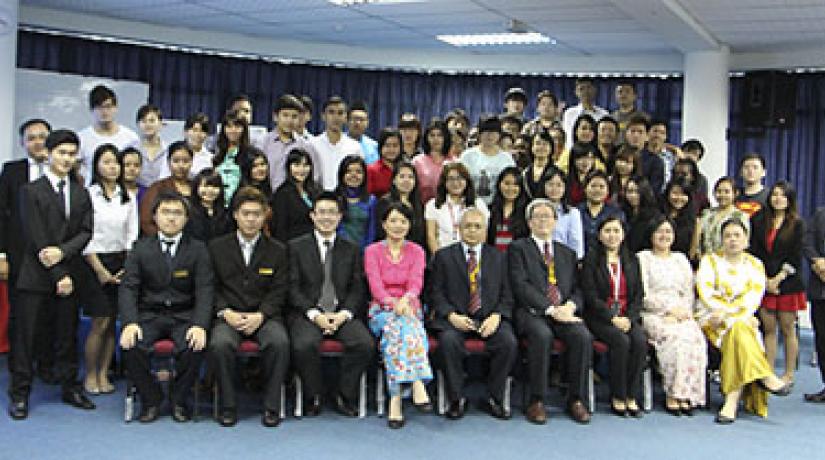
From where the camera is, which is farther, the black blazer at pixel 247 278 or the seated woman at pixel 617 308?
the seated woman at pixel 617 308

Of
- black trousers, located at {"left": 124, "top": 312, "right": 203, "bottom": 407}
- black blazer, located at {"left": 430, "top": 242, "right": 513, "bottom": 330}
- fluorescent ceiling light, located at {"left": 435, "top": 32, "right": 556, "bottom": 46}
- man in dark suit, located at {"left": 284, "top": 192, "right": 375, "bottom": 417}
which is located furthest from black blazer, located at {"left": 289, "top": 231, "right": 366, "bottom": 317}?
fluorescent ceiling light, located at {"left": 435, "top": 32, "right": 556, "bottom": 46}

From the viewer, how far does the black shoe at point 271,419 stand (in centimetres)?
430

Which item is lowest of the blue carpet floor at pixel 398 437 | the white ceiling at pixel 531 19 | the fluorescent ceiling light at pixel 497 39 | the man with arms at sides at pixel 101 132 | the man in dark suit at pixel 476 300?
the blue carpet floor at pixel 398 437

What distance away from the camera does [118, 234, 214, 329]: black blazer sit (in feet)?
14.5

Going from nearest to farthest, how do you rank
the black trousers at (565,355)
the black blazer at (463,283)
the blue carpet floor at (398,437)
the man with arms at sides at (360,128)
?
the blue carpet floor at (398,437) → the black trousers at (565,355) → the black blazer at (463,283) → the man with arms at sides at (360,128)

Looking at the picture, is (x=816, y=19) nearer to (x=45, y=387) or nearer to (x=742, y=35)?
(x=742, y=35)

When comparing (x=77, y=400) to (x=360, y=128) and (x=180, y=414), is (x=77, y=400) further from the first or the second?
(x=360, y=128)

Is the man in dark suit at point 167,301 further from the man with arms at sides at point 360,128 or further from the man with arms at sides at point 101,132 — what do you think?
the man with arms at sides at point 360,128

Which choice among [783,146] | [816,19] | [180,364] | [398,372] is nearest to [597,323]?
[398,372]

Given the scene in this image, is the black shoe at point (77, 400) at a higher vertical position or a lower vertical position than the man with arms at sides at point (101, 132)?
lower

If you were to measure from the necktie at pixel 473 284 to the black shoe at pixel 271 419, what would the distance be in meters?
1.27

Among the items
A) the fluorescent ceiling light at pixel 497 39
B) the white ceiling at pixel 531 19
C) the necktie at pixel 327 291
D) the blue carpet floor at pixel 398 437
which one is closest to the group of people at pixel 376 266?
the necktie at pixel 327 291

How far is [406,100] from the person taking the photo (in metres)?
10.6

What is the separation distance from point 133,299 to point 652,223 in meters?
3.10
